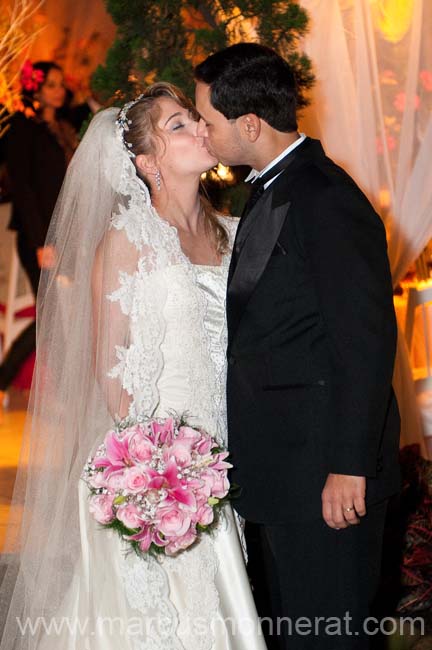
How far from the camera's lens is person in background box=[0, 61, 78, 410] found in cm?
893

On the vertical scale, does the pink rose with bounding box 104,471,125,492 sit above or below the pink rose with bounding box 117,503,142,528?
above

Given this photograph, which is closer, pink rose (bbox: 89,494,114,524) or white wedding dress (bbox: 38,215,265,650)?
pink rose (bbox: 89,494,114,524)

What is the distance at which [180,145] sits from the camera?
2992 millimetres

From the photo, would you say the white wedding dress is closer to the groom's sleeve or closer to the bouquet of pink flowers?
the bouquet of pink flowers

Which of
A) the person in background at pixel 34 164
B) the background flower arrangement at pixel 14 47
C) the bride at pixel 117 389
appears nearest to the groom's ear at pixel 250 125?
the bride at pixel 117 389

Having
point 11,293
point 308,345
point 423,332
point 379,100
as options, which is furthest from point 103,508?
point 11,293

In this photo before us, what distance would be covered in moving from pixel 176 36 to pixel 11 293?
5.74 meters

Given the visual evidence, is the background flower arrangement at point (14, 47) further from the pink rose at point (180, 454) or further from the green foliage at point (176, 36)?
the pink rose at point (180, 454)

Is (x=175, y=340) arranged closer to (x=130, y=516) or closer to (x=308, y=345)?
(x=308, y=345)

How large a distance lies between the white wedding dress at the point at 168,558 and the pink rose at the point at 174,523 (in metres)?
0.33

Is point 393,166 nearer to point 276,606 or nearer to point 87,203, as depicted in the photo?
point 87,203

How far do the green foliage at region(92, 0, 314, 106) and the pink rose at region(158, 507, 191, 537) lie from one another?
1839 mm

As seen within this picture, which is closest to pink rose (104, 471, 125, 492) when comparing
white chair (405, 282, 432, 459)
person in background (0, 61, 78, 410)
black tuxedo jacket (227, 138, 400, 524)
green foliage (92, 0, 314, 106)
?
black tuxedo jacket (227, 138, 400, 524)

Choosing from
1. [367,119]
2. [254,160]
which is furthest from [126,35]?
[254,160]
